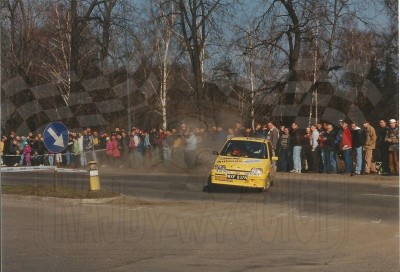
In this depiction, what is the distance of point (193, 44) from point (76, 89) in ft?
26.9

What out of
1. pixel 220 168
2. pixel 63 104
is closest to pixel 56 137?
pixel 220 168

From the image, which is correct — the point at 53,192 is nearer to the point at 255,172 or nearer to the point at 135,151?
the point at 255,172

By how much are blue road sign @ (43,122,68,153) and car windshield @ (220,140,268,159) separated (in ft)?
15.3

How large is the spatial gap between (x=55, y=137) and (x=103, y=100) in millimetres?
21857

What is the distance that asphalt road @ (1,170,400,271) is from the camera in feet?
28.1

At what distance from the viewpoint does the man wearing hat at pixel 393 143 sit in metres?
20.0

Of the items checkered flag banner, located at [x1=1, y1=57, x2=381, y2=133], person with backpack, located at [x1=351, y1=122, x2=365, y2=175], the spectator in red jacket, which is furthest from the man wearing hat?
checkered flag banner, located at [x1=1, y1=57, x2=381, y2=133]

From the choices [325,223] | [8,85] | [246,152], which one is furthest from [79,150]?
[325,223]

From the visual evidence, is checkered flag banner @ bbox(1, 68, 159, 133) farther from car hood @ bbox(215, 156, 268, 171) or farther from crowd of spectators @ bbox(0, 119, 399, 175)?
car hood @ bbox(215, 156, 268, 171)

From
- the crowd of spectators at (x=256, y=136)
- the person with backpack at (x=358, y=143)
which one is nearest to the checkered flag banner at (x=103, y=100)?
the crowd of spectators at (x=256, y=136)

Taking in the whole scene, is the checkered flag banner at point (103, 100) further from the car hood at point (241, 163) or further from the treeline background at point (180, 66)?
the car hood at point (241, 163)

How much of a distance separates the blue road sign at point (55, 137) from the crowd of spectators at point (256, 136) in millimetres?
2979

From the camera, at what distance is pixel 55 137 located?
17.2 m

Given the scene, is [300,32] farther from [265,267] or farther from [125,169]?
[265,267]
